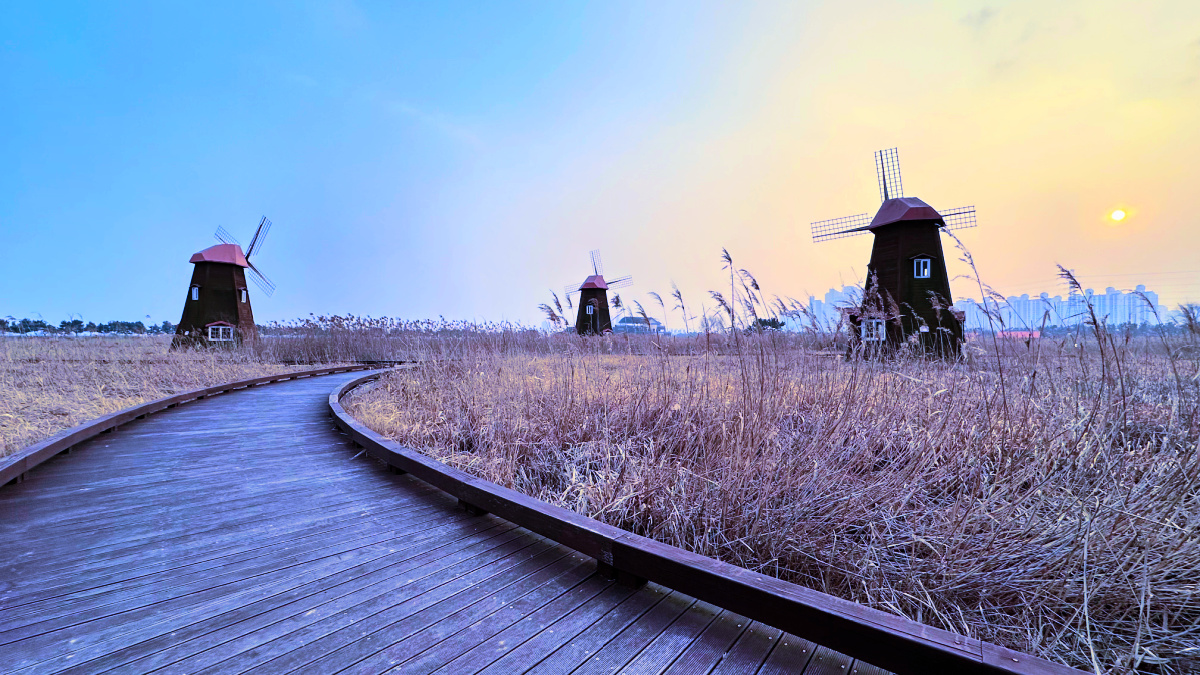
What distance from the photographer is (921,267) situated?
1576cm

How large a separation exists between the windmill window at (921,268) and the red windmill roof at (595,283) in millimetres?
20362

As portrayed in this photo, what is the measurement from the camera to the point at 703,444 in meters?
3.74

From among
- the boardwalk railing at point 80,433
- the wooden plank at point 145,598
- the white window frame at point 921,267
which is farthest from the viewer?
the white window frame at point 921,267

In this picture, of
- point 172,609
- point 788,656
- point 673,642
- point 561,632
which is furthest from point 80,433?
point 788,656

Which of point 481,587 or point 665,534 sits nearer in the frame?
point 481,587

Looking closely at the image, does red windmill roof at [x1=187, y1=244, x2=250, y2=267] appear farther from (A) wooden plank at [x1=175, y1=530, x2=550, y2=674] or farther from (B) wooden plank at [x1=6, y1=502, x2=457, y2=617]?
(A) wooden plank at [x1=175, y1=530, x2=550, y2=674]

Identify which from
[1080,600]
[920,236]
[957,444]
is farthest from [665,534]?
[920,236]

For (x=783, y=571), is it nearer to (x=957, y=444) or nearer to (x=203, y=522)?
(x=957, y=444)

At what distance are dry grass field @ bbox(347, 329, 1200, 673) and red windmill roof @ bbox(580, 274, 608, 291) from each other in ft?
91.5

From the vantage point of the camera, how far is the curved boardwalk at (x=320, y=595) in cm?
173

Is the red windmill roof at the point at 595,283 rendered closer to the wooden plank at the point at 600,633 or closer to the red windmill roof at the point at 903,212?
the red windmill roof at the point at 903,212

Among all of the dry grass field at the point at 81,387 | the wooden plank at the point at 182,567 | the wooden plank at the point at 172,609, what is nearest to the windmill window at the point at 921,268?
the wooden plank at the point at 182,567

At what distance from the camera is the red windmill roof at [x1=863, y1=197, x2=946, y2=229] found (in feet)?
50.8

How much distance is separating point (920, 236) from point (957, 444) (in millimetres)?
15180
